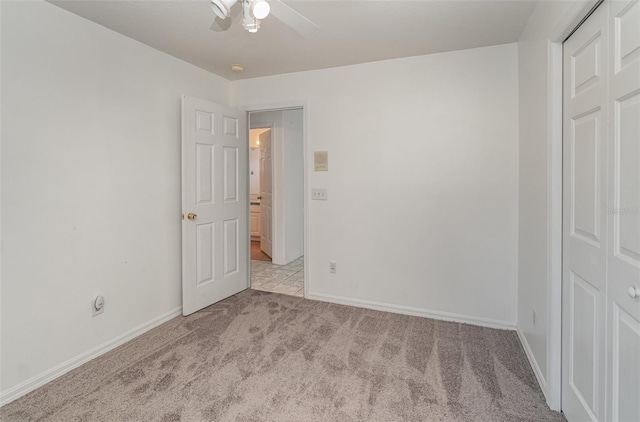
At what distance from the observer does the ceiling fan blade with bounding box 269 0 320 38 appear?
142 cm

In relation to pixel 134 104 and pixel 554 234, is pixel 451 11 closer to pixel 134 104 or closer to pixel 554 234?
pixel 554 234

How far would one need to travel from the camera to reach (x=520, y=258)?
2.50 metres

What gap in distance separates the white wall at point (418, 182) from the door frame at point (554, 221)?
93cm

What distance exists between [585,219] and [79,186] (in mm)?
2927

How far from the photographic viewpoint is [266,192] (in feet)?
17.3

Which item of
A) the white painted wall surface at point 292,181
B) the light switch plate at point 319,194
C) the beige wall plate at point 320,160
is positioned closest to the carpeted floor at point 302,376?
the light switch plate at point 319,194

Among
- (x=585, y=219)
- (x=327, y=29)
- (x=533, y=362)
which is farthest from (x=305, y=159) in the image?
(x=533, y=362)

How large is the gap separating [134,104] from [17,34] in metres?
0.76

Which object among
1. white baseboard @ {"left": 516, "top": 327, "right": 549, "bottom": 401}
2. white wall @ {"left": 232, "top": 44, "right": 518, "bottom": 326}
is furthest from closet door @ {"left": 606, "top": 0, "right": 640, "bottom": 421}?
white wall @ {"left": 232, "top": 44, "right": 518, "bottom": 326}

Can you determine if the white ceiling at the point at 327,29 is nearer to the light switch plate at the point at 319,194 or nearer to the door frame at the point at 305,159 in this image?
the door frame at the point at 305,159

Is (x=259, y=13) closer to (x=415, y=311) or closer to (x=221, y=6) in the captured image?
(x=221, y=6)

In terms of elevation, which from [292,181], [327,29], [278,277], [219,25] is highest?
[327,29]

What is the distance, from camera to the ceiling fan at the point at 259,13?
1.32 metres

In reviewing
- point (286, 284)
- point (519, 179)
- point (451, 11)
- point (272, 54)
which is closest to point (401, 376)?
point (519, 179)
